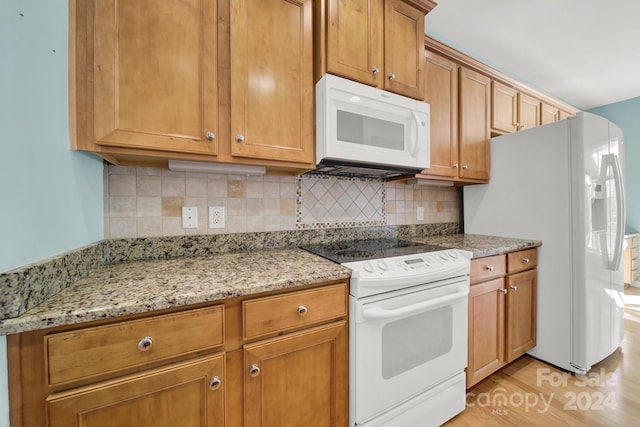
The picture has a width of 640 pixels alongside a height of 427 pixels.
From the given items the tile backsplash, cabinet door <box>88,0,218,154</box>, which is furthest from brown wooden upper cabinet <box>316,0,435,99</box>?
the tile backsplash

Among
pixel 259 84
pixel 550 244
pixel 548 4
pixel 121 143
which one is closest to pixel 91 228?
pixel 121 143

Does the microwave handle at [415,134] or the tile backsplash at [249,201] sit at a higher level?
the microwave handle at [415,134]

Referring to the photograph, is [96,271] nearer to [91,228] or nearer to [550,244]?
[91,228]

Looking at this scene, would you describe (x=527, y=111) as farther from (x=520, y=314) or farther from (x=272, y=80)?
(x=272, y=80)

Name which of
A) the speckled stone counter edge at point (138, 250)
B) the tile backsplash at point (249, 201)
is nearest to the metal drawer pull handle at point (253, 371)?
the speckled stone counter edge at point (138, 250)

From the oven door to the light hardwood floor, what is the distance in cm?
34

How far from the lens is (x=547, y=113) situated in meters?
2.46

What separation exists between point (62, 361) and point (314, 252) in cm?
97

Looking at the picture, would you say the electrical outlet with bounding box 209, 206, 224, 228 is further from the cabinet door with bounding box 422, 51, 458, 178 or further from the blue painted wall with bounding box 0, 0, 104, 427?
the cabinet door with bounding box 422, 51, 458, 178

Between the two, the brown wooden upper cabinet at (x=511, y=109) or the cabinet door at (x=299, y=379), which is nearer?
the cabinet door at (x=299, y=379)

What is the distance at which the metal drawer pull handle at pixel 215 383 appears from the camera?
31.1 inches

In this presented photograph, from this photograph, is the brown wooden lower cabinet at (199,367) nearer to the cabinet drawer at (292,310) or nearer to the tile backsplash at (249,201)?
the cabinet drawer at (292,310)

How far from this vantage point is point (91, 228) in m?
1.02

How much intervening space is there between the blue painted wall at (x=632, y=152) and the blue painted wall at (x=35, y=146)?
565cm
